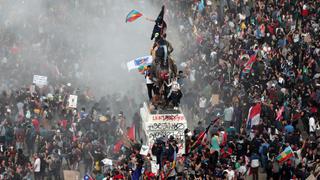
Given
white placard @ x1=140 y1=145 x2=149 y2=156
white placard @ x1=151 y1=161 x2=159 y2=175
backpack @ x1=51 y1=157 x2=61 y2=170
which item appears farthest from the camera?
backpack @ x1=51 y1=157 x2=61 y2=170

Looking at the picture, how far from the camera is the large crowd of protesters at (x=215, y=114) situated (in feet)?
83.1

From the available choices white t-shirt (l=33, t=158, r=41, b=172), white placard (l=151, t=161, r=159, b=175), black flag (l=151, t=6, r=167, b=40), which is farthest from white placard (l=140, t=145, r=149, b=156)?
white t-shirt (l=33, t=158, r=41, b=172)

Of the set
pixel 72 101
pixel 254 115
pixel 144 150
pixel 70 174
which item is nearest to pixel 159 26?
pixel 144 150

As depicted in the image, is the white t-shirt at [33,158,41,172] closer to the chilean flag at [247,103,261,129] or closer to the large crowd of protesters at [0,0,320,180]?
the large crowd of protesters at [0,0,320,180]

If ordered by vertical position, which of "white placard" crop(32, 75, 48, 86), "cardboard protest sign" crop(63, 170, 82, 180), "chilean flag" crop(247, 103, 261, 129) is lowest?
"cardboard protest sign" crop(63, 170, 82, 180)

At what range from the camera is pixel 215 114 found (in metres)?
31.5

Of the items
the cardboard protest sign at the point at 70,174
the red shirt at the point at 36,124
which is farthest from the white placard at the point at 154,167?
the red shirt at the point at 36,124

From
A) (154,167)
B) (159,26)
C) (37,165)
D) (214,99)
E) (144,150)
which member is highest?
(159,26)

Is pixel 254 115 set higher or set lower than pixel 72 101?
lower

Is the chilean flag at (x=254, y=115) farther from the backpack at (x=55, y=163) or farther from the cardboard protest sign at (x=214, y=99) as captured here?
the backpack at (x=55, y=163)

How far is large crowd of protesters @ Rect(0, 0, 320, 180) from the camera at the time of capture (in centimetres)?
2533

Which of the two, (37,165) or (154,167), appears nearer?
(154,167)

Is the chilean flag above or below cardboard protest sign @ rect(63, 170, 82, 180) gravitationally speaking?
above

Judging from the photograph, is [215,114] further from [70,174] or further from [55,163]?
[55,163]
